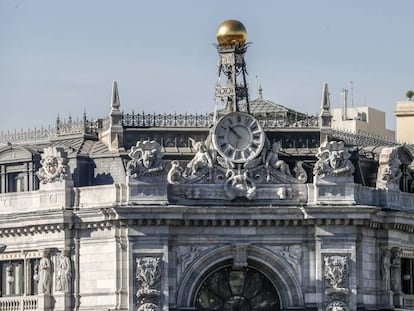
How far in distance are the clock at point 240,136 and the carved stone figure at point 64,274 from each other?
30.2ft

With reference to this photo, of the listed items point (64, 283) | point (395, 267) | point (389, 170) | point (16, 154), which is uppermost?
point (16, 154)

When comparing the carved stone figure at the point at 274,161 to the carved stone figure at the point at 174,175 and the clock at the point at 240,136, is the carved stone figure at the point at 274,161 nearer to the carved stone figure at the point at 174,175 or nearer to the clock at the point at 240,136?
the clock at the point at 240,136

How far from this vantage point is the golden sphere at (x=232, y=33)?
4783 inches

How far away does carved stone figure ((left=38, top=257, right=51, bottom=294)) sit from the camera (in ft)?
388

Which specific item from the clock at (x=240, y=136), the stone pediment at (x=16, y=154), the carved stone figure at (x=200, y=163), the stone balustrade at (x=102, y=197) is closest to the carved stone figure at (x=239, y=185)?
the clock at (x=240, y=136)

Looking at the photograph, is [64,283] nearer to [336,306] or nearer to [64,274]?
[64,274]

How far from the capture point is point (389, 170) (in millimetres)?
120375

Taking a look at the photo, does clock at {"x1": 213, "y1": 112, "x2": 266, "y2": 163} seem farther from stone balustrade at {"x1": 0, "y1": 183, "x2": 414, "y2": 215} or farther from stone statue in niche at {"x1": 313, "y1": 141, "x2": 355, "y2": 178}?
stone balustrade at {"x1": 0, "y1": 183, "x2": 414, "y2": 215}

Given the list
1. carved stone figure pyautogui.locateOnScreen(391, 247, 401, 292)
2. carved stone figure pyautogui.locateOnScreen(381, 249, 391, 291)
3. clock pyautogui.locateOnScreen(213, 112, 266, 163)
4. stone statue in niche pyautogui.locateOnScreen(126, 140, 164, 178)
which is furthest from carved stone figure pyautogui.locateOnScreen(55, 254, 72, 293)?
carved stone figure pyautogui.locateOnScreen(391, 247, 401, 292)

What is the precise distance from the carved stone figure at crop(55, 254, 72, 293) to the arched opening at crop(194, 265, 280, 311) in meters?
6.40

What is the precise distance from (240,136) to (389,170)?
850 centimetres

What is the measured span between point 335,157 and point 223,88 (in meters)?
8.15

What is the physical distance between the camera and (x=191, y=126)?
121 metres

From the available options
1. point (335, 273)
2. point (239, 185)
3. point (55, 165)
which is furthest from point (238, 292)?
point (55, 165)
